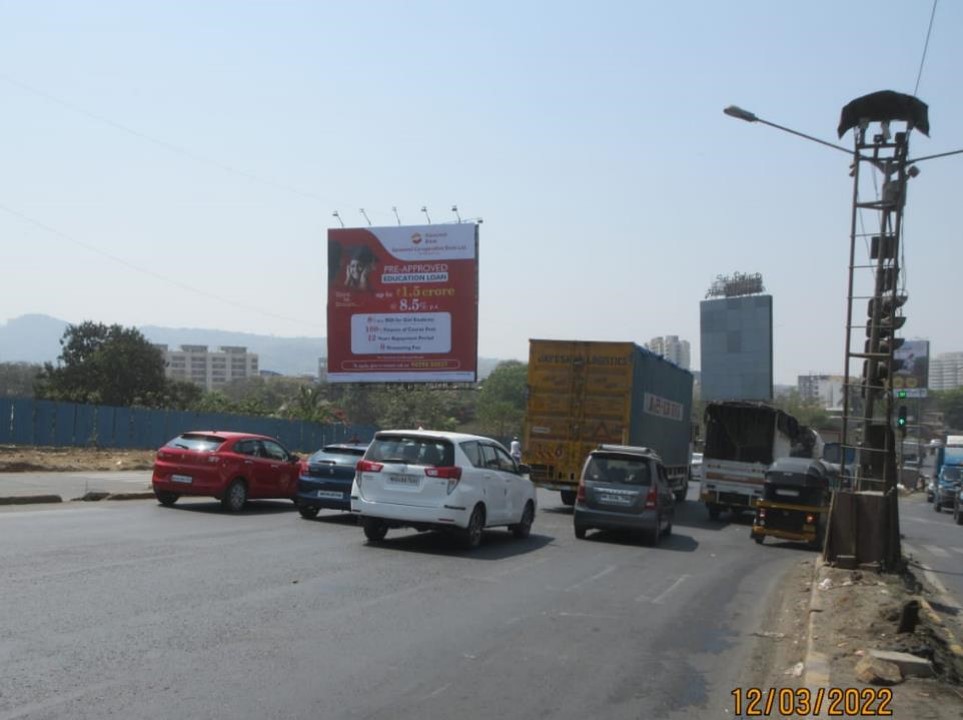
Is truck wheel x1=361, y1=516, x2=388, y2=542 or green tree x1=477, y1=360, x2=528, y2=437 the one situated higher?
green tree x1=477, y1=360, x2=528, y2=437

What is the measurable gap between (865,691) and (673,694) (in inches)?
52.3

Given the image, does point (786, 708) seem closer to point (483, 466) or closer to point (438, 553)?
point (438, 553)

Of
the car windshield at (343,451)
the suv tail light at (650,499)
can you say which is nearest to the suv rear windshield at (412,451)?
the car windshield at (343,451)

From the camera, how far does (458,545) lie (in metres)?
15.2

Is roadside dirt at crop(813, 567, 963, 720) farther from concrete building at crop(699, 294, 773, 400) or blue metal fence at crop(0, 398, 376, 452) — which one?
concrete building at crop(699, 294, 773, 400)

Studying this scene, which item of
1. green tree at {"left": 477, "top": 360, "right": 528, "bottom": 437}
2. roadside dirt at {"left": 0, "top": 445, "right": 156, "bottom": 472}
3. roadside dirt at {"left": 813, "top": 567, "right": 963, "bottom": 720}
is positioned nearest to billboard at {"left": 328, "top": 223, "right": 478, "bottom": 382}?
roadside dirt at {"left": 0, "top": 445, "right": 156, "bottom": 472}

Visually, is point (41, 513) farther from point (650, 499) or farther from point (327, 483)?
point (650, 499)

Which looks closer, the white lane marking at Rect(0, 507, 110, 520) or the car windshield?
the white lane marking at Rect(0, 507, 110, 520)

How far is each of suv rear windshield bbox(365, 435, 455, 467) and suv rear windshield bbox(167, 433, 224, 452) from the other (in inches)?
204

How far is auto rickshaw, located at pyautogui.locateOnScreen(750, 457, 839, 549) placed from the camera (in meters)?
19.0

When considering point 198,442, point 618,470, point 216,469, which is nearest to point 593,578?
point 618,470

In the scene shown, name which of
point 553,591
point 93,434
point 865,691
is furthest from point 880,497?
point 93,434

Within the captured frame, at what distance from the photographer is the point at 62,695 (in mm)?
6094

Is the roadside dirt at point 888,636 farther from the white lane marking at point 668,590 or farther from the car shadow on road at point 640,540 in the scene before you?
the car shadow on road at point 640,540
